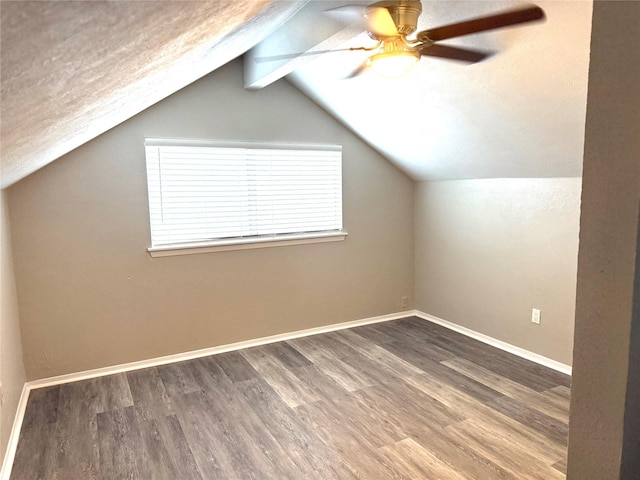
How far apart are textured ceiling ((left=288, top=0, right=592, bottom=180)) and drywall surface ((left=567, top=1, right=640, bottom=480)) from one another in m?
1.40

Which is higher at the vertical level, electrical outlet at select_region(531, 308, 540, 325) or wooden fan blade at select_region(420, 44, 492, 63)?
wooden fan blade at select_region(420, 44, 492, 63)

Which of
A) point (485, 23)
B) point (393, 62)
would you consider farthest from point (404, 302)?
point (485, 23)

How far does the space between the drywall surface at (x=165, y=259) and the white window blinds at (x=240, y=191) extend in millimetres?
→ 112

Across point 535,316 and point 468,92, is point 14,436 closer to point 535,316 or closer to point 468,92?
point 468,92

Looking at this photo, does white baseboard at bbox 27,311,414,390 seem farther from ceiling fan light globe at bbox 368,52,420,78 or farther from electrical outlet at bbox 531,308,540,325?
ceiling fan light globe at bbox 368,52,420,78

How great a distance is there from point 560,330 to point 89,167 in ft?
12.9

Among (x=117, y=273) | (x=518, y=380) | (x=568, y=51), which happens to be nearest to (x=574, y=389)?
(x=568, y=51)

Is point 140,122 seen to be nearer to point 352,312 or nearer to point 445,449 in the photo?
point 352,312

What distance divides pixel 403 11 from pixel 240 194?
7.56ft

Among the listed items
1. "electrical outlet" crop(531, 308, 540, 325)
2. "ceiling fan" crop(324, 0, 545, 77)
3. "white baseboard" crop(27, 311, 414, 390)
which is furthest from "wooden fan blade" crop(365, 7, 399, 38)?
"white baseboard" crop(27, 311, 414, 390)

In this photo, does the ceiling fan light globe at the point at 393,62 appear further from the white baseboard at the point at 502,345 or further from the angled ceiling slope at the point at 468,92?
the white baseboard at the point at 502,345

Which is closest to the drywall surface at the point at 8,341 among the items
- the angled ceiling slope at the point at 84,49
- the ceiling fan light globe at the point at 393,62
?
the angled ceiling slope at the point at 84,49

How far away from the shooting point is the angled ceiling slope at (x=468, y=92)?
2158 millimetres

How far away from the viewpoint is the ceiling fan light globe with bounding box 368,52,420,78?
6.69 ft
